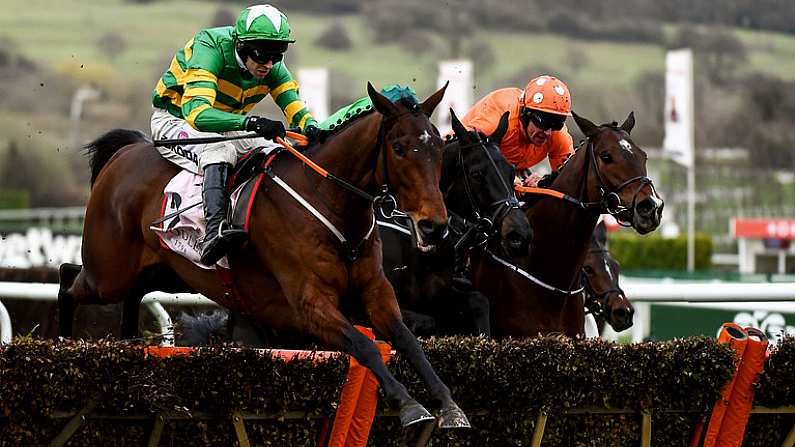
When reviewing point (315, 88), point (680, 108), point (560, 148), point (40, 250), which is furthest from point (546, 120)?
point (315, 88)

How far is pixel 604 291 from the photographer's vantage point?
20.6 feet

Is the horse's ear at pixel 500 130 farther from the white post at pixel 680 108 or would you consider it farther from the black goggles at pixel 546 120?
the white post at pixel 680 108

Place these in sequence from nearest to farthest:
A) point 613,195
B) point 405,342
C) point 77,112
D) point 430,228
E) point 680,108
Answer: point 430,228 → point 405,342 → point 613,195 → point 680,108 → point 77,112

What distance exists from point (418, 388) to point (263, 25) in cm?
161

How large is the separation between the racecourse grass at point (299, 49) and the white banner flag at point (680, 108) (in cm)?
2356

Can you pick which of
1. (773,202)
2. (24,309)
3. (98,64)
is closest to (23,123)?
(98,64)

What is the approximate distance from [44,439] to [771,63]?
3698cm

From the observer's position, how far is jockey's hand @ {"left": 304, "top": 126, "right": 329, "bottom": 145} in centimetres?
461

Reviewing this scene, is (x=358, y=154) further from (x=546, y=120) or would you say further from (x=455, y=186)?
(x=546, y=120)

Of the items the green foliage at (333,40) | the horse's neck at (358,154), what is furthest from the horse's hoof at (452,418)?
the green foliage at (333,40)

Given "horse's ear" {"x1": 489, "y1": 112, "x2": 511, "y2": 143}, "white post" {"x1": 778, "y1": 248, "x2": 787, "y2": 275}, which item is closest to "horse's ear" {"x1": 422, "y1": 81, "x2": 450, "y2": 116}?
"horse's ear" {"x1": 489, "y1": 112, "x2": 511, "y2": 143}

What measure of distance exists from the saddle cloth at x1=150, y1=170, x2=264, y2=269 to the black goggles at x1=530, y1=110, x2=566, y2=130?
5.27 feet

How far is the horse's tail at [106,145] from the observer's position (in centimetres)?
578

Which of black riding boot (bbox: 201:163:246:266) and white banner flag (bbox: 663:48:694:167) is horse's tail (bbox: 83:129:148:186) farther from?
white banner flag (bbox: 663:48:694:167)
